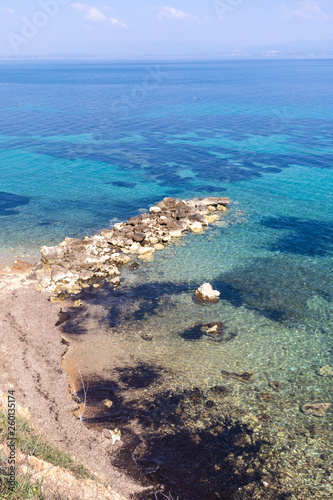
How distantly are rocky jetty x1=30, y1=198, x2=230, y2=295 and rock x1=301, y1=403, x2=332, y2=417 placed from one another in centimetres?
1748

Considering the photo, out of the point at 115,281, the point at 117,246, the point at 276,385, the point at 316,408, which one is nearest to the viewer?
the point at 316,408

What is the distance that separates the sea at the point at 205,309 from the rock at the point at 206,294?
606mm

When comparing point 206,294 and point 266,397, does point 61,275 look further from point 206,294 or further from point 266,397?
point 266,397

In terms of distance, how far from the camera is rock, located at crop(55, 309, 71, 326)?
26641 mm

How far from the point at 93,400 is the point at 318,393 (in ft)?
41.7

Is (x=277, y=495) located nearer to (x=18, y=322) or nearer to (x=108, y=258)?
(x=18, y=322)

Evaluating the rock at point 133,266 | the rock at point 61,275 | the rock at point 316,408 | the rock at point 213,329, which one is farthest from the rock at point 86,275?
the rock at point 316,408

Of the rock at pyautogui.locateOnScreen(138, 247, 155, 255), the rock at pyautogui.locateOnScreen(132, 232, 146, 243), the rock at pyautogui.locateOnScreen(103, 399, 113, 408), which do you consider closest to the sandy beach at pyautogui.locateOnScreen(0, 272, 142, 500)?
the rock at pyautogui.locateOnScreen(103, 399, 113, 408)

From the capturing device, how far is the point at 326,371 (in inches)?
880

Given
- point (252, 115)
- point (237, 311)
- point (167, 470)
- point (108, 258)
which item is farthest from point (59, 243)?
point (252, 115)

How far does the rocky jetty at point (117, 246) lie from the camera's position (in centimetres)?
3186

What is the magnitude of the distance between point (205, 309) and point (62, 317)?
10725mm

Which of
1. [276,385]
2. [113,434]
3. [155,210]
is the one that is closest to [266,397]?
[276,385]

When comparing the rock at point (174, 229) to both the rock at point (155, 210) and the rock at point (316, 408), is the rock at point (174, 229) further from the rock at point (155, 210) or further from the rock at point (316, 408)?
the rock at point (316, 408)
